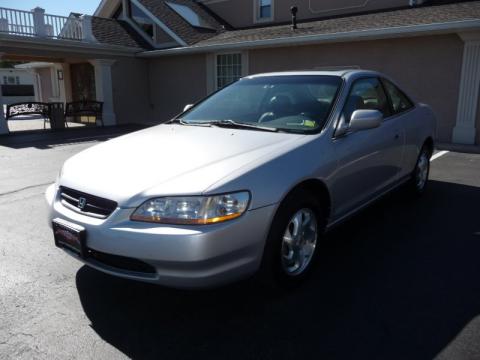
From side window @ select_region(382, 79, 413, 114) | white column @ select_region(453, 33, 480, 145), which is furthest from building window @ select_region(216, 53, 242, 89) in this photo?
side window @ select_region(382, 79, 413, 114)

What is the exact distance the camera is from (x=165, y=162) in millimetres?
2824

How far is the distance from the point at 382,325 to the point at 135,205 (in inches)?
67.9

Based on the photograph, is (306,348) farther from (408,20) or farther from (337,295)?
(408,20)

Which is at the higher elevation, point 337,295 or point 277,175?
point 277,175

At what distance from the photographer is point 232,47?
13.6m

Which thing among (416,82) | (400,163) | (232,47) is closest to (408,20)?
(416,82)

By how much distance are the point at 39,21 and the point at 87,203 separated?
14.1 metres

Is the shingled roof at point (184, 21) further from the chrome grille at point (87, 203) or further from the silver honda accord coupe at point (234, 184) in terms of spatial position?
the chrome grille at point (87, 203)

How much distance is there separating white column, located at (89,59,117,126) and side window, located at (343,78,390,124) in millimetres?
13498

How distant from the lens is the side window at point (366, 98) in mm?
3652

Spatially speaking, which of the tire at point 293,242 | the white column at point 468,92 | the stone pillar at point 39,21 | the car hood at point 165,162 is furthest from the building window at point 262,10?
the tire at point 293,242

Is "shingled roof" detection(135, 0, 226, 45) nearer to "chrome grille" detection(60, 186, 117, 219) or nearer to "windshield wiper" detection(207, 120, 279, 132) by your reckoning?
"windshield wiper" detection(207, 120, 279, 132)

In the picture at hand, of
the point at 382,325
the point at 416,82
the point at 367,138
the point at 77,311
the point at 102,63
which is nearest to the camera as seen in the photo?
the point at 382,325

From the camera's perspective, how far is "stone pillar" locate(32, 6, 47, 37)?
46.2 ft
